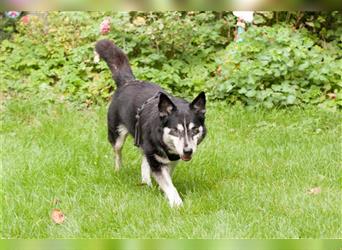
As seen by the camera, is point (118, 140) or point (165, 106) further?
point (118, 140)

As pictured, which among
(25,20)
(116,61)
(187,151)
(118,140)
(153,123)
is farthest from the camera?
(25,20)

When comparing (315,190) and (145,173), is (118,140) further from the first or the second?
(315,190)

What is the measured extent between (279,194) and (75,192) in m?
1.60

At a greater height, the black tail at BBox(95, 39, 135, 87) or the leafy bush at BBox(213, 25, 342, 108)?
the black tail at BBox(95, 39, 135, 87)

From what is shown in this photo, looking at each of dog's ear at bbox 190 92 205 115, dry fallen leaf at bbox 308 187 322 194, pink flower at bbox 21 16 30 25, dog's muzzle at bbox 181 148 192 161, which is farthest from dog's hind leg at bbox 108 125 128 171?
pink flower at bbox 21 16 30 25

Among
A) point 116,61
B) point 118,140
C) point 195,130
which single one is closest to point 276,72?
point 116,61

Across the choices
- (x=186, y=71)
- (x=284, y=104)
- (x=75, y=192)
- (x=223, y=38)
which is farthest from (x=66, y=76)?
(x=75, y=192)

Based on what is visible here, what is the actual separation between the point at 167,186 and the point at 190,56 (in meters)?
4.15

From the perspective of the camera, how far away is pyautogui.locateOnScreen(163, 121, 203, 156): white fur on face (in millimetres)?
3883

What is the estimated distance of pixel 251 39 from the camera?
7371mm

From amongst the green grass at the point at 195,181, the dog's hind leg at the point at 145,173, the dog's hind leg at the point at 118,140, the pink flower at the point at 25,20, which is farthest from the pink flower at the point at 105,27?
the dog's hind leg at the point at 145,173

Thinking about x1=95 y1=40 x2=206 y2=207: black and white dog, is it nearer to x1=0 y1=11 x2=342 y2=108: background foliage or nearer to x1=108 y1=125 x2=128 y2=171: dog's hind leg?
x1=108 y1=125 x2=128 y2=171: dog's hind leg

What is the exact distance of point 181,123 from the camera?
3.97 m

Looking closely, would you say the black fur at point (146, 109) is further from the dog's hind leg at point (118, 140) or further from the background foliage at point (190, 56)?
the background foliage at point (190, 56)
